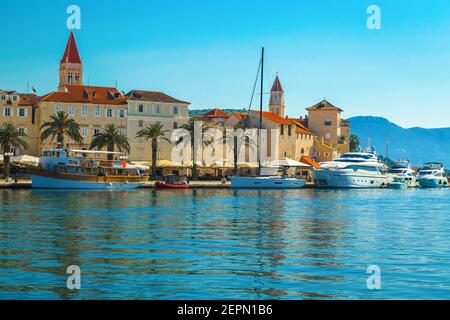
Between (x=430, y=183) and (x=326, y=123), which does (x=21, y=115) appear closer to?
(x=326, y=123)

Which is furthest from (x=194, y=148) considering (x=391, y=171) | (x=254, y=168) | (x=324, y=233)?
(x=324, y=233)

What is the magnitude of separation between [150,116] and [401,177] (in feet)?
137

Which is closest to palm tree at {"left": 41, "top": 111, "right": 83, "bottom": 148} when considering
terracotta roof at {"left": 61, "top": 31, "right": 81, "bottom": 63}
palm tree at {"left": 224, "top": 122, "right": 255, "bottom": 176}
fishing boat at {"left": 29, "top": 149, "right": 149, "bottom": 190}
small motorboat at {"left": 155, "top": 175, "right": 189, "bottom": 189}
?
fishing boat at {"left": 29, "top": 149, "right": 149, "bottom": 190}

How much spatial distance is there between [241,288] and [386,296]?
13.1 feet

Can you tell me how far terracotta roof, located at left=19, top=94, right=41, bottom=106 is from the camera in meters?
97.5

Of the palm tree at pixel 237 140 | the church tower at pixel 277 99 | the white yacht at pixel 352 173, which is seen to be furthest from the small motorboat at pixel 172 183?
the church tower at pixel 277 99

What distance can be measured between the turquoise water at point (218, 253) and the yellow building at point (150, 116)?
52.4m

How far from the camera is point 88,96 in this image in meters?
101

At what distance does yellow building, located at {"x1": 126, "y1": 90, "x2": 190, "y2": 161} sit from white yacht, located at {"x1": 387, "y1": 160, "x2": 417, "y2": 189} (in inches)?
1316

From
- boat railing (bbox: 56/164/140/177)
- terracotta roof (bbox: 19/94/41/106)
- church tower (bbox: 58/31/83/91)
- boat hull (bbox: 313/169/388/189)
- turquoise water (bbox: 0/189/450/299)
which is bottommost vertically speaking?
turquoise water (bbox: 0/189/450/299)

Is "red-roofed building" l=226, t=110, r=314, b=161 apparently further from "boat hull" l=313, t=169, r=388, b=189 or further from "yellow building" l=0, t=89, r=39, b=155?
"yellow building" l=0, t=89, r=39, b=155

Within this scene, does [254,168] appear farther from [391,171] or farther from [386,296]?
[386,296]

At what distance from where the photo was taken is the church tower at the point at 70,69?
13688cm

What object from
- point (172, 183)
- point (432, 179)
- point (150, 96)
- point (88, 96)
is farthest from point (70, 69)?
point (432, 179)
